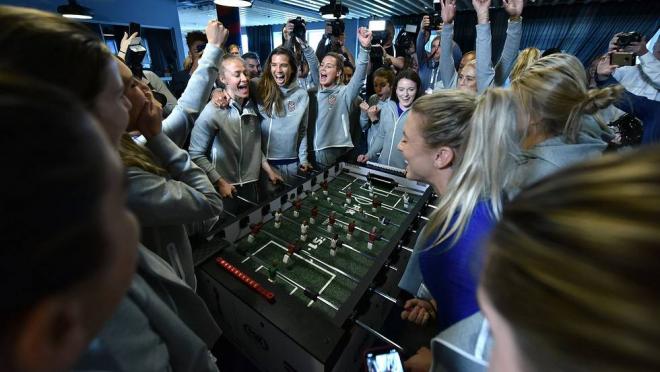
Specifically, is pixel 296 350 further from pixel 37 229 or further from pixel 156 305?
pixel 37 229

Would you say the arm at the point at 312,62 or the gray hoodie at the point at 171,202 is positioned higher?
the arm at the point at 312,62

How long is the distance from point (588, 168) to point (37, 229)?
1.91 feet

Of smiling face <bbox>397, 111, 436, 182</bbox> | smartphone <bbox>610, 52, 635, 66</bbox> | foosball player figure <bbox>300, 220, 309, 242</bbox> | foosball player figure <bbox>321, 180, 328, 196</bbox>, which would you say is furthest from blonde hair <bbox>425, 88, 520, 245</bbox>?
smartphone <bbox>610, 52, 635, 66</bbox>

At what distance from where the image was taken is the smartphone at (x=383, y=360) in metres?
0.97

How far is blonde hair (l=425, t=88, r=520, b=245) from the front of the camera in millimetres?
954

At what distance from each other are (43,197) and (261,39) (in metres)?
19.7

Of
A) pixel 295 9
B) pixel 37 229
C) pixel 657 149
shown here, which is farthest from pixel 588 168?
pixel 295 9

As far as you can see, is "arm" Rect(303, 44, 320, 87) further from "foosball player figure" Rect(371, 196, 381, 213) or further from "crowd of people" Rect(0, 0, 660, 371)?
"foosball player figure" Rect(371, 196, 381, 213)

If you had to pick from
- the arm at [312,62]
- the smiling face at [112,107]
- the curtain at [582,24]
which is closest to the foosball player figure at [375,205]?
the smiling face at [112,107]

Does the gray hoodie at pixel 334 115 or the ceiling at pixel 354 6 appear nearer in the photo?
the gray hoodie at pixel 334 115

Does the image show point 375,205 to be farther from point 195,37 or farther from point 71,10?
point 71,10

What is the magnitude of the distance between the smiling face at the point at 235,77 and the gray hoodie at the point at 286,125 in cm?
33

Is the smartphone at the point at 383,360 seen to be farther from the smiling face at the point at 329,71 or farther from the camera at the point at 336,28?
the camera at the point at 336,28

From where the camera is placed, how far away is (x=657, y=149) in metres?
0.31
